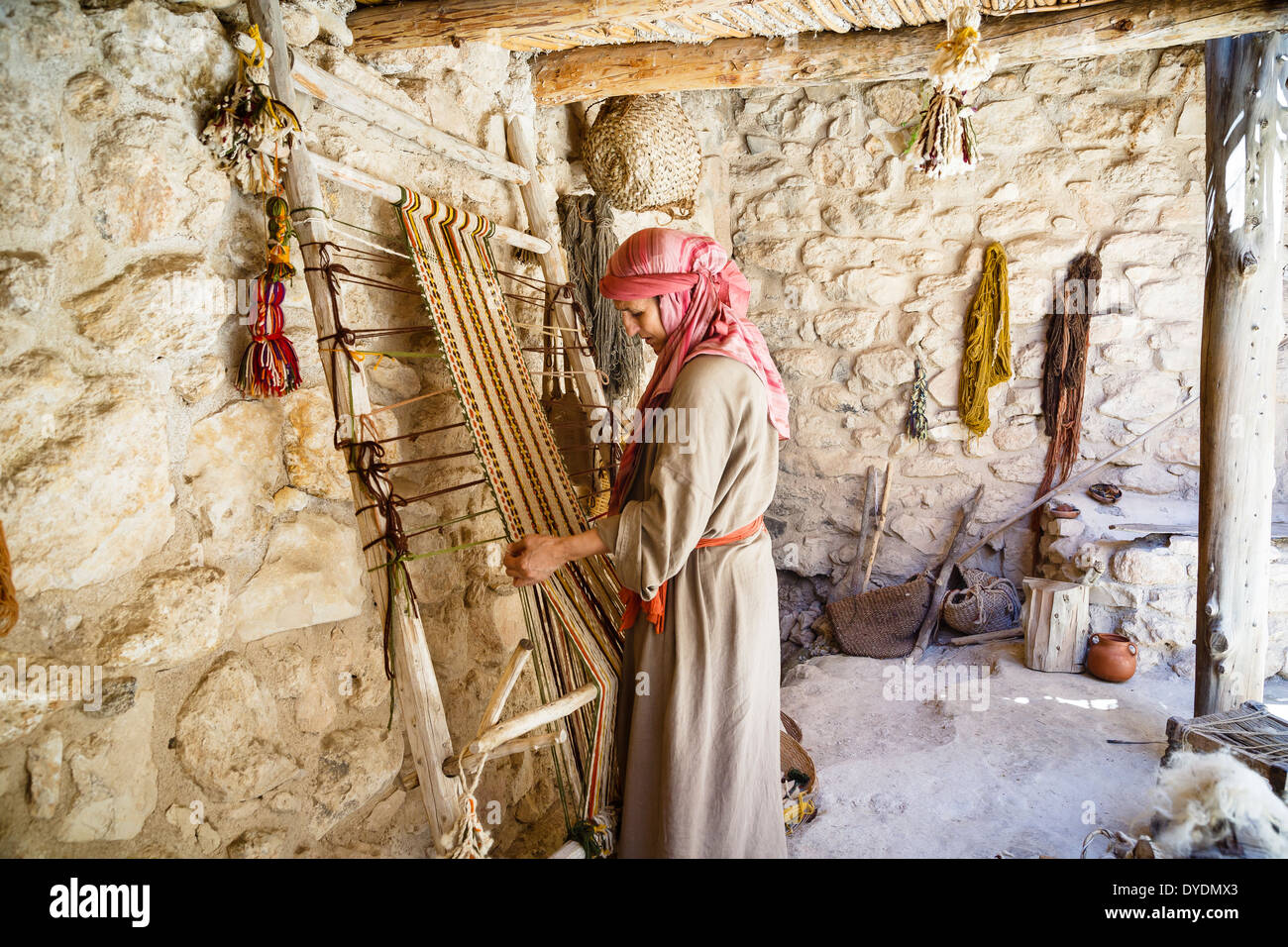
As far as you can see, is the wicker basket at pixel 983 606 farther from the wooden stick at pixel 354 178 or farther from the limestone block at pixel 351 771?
the wooden stick at pixel 354 178

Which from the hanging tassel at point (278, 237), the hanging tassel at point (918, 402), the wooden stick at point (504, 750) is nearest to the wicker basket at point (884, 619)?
the hanging tassel at point (918, 402)

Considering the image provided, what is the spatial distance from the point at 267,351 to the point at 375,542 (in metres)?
0.39

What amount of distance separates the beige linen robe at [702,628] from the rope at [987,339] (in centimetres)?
257

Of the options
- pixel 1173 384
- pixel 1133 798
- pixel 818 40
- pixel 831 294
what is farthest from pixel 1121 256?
pixel 1133 798

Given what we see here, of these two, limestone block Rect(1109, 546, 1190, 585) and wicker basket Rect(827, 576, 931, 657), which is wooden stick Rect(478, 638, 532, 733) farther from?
limestone block Rect(1109, 546, 1190, 585)

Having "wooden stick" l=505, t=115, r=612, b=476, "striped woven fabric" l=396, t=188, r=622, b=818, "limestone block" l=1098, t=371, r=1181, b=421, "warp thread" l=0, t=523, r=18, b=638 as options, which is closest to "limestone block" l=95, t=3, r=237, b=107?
"striped woven fabric" l=396, t=188, r=622, b=818

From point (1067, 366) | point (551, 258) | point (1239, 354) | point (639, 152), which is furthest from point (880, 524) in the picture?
point (551, 258)

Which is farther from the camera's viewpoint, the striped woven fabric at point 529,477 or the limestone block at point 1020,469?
the limestone block at point 1020,469

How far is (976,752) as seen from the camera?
271cm

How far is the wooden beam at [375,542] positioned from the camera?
1.47 m

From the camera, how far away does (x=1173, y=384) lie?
3643 mm

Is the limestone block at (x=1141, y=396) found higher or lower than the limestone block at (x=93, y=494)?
higher

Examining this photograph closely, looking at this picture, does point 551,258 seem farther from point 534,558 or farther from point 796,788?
point 796,788
